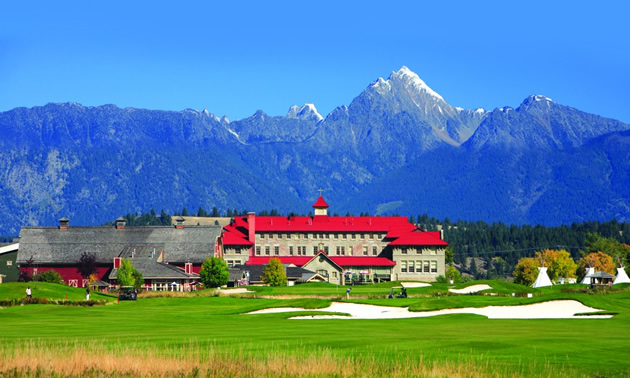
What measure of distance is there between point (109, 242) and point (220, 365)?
110 meters

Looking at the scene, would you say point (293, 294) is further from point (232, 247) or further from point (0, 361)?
point (232, 247)

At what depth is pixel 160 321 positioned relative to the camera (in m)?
56.1

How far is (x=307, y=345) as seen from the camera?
130ft

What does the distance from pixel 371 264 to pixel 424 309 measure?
110787mm

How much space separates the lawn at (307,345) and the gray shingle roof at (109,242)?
246 ft

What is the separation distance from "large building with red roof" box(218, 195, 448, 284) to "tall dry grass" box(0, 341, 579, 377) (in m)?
131

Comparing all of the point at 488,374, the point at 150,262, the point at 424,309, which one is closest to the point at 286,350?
the point at 488,374

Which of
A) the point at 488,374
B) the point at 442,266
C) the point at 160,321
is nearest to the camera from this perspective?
the point at 488,374

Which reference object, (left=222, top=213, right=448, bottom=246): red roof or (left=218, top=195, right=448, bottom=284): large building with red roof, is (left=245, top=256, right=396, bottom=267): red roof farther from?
(left=222, top=213, right=448, bottom=246): red roof

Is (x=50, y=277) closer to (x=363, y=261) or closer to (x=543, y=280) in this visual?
(x=543, y=280)

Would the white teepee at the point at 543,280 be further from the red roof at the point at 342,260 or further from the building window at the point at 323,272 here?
the red roof at the point at 342,260

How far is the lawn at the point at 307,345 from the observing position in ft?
105

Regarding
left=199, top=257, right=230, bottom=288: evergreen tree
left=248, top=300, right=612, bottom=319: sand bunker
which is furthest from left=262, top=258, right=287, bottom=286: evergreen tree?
left=248, top=300, right=612, bottom=319: sand bunker

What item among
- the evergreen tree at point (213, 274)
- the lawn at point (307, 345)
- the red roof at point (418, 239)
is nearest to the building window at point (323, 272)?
the red roof at point (418, 239)
